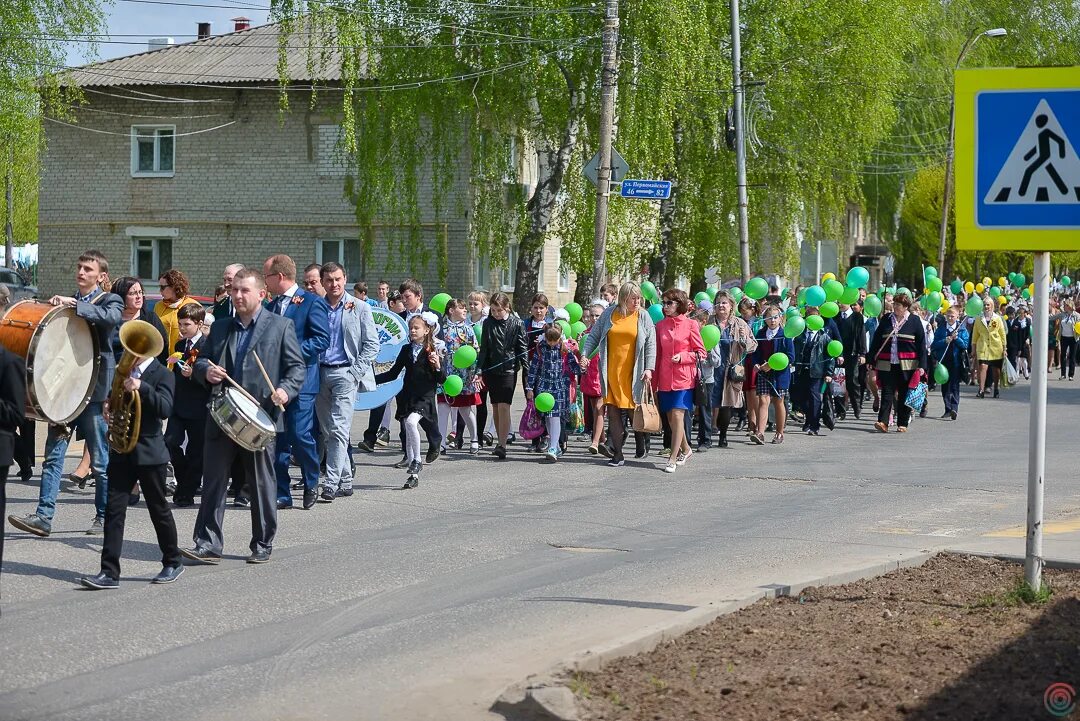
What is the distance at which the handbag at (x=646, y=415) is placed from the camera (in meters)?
14.6

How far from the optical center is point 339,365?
12125 mm

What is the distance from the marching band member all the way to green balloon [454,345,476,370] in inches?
196

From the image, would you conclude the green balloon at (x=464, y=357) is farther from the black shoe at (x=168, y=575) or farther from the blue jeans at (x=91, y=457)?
the black shoe at (x=168, y=575)

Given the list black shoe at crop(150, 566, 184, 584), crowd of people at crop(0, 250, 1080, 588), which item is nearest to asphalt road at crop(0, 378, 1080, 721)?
black shoe at crop(150, 566, 184, 584)

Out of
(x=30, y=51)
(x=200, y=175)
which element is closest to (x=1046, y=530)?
(x=30, y=51)

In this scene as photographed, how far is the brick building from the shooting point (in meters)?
39.3

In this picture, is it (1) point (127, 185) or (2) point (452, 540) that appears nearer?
(2) point (452, 540)

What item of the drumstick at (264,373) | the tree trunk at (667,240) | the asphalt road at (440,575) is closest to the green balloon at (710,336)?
the asphalt road at (440,575)

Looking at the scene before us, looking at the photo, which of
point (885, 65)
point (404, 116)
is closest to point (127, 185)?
point (404, 116)

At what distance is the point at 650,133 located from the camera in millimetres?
27703

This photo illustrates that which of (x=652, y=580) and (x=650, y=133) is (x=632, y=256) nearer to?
(x=650, y=133)

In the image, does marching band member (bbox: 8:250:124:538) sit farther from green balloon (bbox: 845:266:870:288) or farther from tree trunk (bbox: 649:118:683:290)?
tree trunk (bbox: 649:118:683:290)

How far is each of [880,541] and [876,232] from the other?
169 ft

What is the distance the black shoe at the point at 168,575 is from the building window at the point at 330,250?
3118 cm
